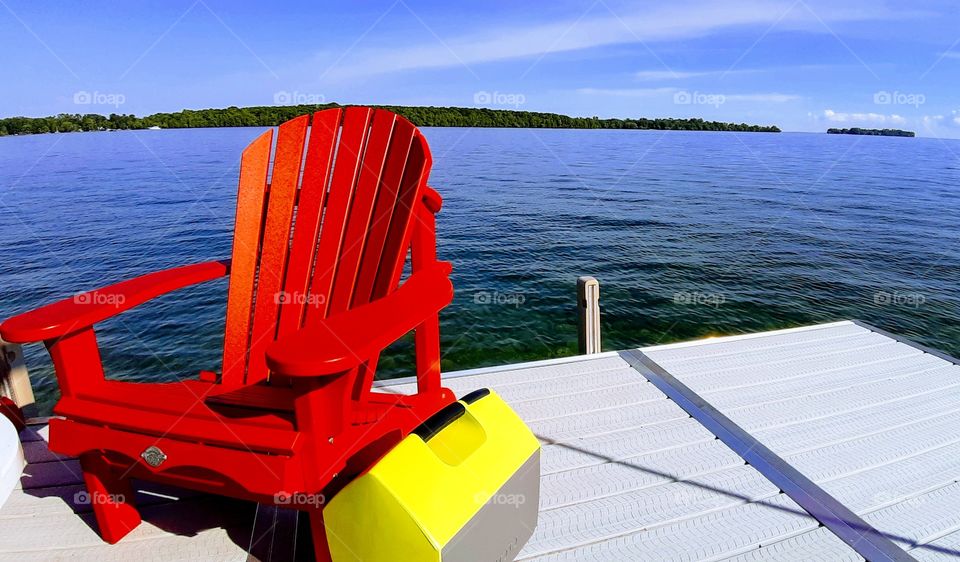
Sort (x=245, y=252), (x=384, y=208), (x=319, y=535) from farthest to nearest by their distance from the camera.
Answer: (x=245, y=252) < (x=384, y=208) < (x=319, y=535)

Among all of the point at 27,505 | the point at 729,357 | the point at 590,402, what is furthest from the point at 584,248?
the point at 27,505

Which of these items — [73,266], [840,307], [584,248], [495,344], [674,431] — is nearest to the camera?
[674,431]

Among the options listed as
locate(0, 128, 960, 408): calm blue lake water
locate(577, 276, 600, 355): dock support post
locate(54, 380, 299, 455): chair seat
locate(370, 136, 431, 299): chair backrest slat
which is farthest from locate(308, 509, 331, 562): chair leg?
locate(0, 128, 960, 408): calm blue lake water

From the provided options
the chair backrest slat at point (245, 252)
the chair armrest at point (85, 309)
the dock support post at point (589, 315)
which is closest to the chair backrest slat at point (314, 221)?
the chair backrest slat at point (245, 252)

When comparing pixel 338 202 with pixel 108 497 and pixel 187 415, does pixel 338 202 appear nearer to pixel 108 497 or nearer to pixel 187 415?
pixel 187 415

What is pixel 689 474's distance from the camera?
6.37ft

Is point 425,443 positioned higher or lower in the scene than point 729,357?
higher

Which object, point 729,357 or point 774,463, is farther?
point 729,357

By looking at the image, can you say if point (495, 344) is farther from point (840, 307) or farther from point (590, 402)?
point (840, 307)

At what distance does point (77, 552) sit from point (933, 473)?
302 cm

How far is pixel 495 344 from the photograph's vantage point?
5.76m

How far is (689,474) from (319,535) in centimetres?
135

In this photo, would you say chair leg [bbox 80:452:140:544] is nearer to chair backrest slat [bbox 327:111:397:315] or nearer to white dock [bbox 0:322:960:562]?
white dock [bbox 0:322:960:562]

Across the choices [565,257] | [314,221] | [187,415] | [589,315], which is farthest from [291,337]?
[565,257]
